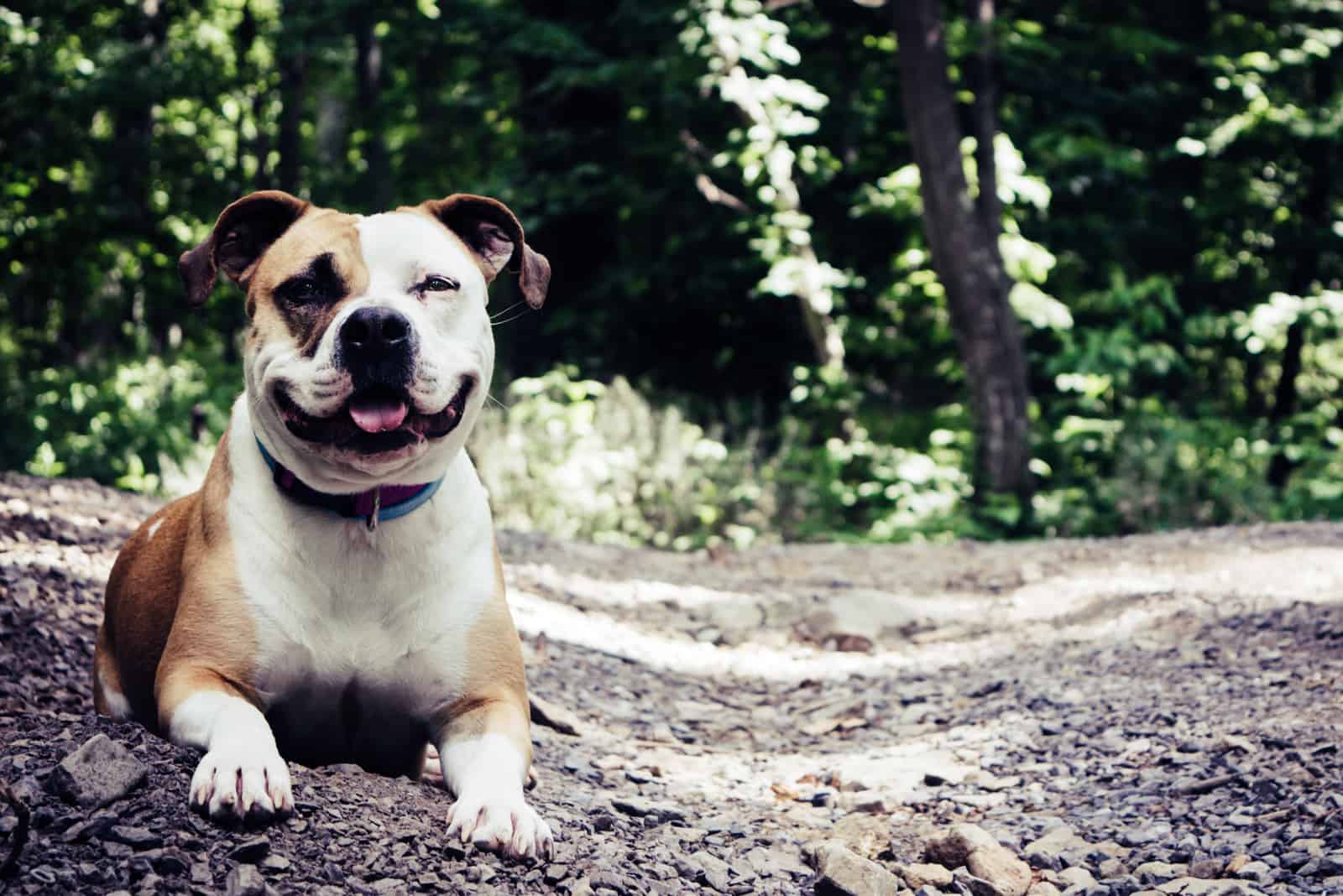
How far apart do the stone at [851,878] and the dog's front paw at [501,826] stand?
60 cm

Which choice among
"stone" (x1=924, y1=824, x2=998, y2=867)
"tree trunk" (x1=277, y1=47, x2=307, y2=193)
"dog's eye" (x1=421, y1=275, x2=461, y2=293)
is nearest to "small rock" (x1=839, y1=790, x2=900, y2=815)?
"stone" (x1=924, y1=824, x2=998, y2=867)

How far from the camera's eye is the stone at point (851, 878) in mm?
2617

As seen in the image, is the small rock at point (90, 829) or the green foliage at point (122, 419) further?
the green foliage at point (122, 419)

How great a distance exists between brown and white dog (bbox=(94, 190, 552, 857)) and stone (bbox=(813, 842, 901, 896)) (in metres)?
0.62

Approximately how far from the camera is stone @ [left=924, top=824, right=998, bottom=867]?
2.88 metres

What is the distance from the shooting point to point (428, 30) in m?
10.2

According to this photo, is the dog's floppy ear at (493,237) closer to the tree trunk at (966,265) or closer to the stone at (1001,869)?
the stone at (1001,869)

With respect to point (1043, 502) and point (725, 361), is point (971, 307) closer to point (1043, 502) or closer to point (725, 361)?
point (1043, 502)

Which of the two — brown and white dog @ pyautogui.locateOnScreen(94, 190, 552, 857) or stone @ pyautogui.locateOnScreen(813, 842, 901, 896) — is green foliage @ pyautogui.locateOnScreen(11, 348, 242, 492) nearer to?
brown and white dog @ pyautogui.locateOnScreen(94, 190, 552, 857)

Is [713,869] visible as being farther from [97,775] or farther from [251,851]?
[97,775]

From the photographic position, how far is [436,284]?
271 centimetres

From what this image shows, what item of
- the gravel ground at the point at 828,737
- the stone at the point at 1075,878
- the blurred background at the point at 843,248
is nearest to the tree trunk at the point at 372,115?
the blurred background at the point at 843,248

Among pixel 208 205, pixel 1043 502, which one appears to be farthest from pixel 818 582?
pixel 208 205

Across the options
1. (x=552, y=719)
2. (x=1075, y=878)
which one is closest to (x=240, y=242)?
(x=552, y=719)
